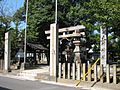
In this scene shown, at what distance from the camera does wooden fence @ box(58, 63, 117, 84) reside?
1567 cm

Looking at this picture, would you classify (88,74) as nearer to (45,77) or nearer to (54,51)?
(54,51)

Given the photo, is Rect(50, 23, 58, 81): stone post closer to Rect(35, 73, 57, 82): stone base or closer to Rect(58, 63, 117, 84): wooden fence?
Rect(35, 73, 57, 82): stone base

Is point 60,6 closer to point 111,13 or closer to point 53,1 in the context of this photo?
point 53,1

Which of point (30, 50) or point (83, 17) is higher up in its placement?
point (83, 17)

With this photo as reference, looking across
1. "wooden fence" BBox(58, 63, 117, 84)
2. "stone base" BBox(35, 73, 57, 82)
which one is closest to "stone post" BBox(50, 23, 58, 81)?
"stone base" BBox(35, 73, 57, 82)

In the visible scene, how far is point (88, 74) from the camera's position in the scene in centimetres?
1670

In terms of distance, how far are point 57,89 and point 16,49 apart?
1951 centimetres

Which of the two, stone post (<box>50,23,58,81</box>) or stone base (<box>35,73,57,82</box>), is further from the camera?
stone post (<box>50,23,58,81</box>)

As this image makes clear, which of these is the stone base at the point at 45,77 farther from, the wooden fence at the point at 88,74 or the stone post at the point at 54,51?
the wooden fence at the point at 88,74

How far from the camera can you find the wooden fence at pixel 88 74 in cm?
1567

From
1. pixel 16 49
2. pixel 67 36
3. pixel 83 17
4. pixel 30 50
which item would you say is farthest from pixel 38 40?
pixel 67 36

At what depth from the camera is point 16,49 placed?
34156mm

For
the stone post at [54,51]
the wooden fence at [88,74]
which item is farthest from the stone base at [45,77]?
the wooden fence at [88,74]

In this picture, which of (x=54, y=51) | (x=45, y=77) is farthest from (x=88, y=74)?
(x=45, y=77)
